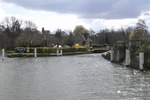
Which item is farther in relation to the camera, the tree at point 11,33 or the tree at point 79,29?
the tree at point 79,29

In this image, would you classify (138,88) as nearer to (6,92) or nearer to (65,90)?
(65,90)

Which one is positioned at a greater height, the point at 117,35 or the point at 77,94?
the point at 117,35

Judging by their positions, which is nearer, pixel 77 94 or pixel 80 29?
pixel 77 94

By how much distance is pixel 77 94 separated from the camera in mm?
14695

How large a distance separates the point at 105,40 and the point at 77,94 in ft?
349

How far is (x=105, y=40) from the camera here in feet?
394

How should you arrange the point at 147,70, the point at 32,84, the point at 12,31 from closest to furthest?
the point at 32,84, the point at 147,70, the point at 12,31

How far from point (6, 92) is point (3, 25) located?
89.1 meters

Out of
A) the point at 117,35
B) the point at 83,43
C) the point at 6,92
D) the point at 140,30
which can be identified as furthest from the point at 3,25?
the point at 6,92

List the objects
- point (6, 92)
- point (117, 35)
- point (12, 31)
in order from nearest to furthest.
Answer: point (6, 92) < point (12, 31) < point (117, 35)

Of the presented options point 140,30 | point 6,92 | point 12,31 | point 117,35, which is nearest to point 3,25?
point 12,31

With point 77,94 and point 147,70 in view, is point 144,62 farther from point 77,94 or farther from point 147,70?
point 77,94

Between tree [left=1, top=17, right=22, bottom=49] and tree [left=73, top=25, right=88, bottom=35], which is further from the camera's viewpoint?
tree [left=73, top=25, right=88, bottom=35]

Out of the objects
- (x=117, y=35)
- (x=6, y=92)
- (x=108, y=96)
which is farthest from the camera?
(x=117, y=35)
